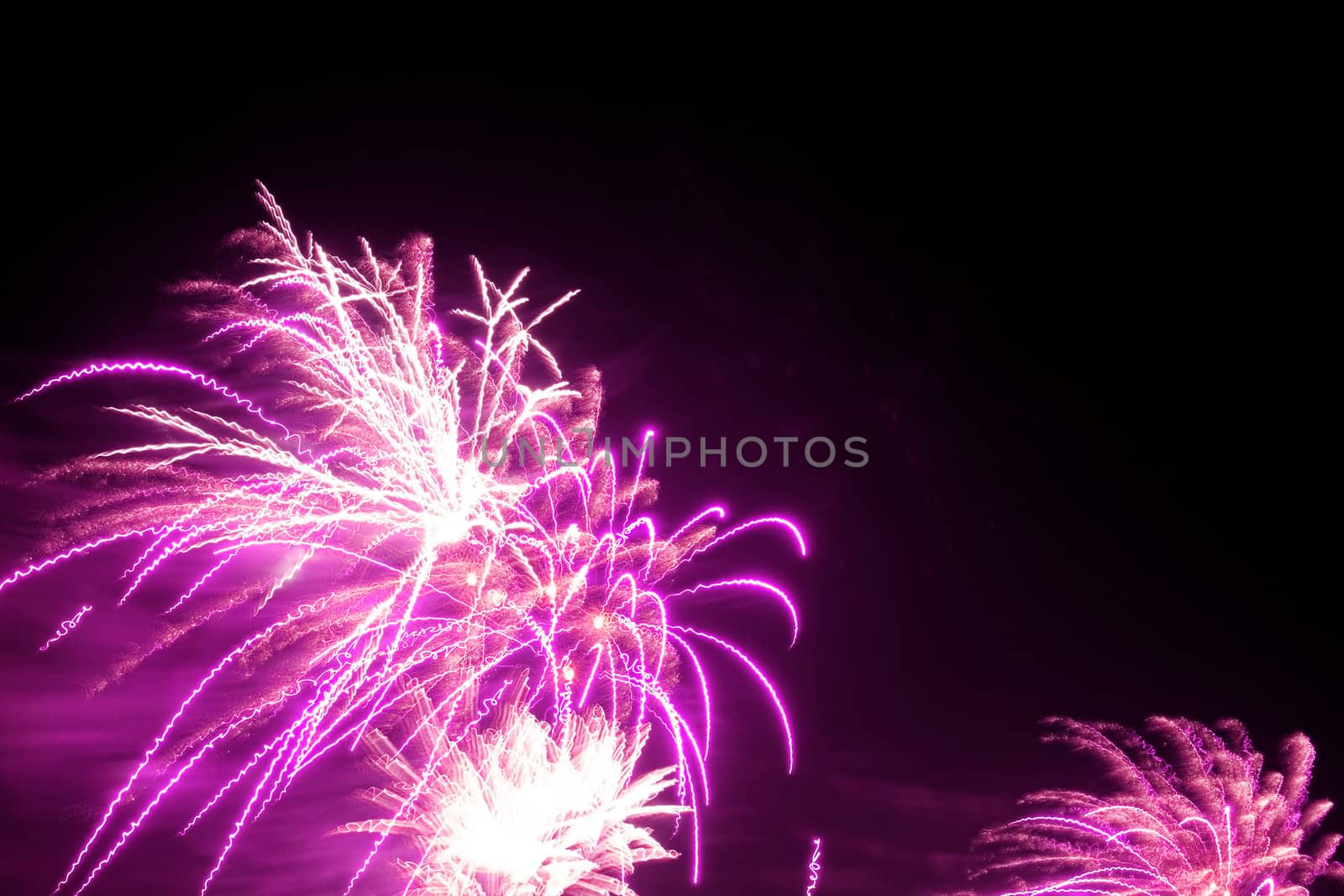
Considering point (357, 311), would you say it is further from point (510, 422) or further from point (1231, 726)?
point (1231, 726)

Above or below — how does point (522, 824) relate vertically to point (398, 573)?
below

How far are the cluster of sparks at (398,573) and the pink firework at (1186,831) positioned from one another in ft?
15.3

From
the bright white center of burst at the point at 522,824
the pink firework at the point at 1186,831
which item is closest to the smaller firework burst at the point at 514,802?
the bright white center of burst at the point at 522,824

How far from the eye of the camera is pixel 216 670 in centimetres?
796

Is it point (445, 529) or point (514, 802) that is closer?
point (445, 529)

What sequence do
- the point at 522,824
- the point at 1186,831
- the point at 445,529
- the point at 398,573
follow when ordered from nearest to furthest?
the point at 445,529
the point at 522,824
the point at 398,573
the point at 1186,831

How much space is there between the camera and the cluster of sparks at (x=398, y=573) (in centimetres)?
687

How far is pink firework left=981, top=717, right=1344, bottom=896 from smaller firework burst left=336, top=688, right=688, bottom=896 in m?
4.89

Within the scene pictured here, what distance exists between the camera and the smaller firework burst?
7.23 metres

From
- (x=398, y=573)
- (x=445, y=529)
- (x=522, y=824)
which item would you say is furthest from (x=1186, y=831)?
(x=398, y=573)

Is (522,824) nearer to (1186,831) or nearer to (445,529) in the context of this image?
(445,529)

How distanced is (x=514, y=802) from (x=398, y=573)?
90.7 inches

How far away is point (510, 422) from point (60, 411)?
449cm

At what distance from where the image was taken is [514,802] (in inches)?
287
